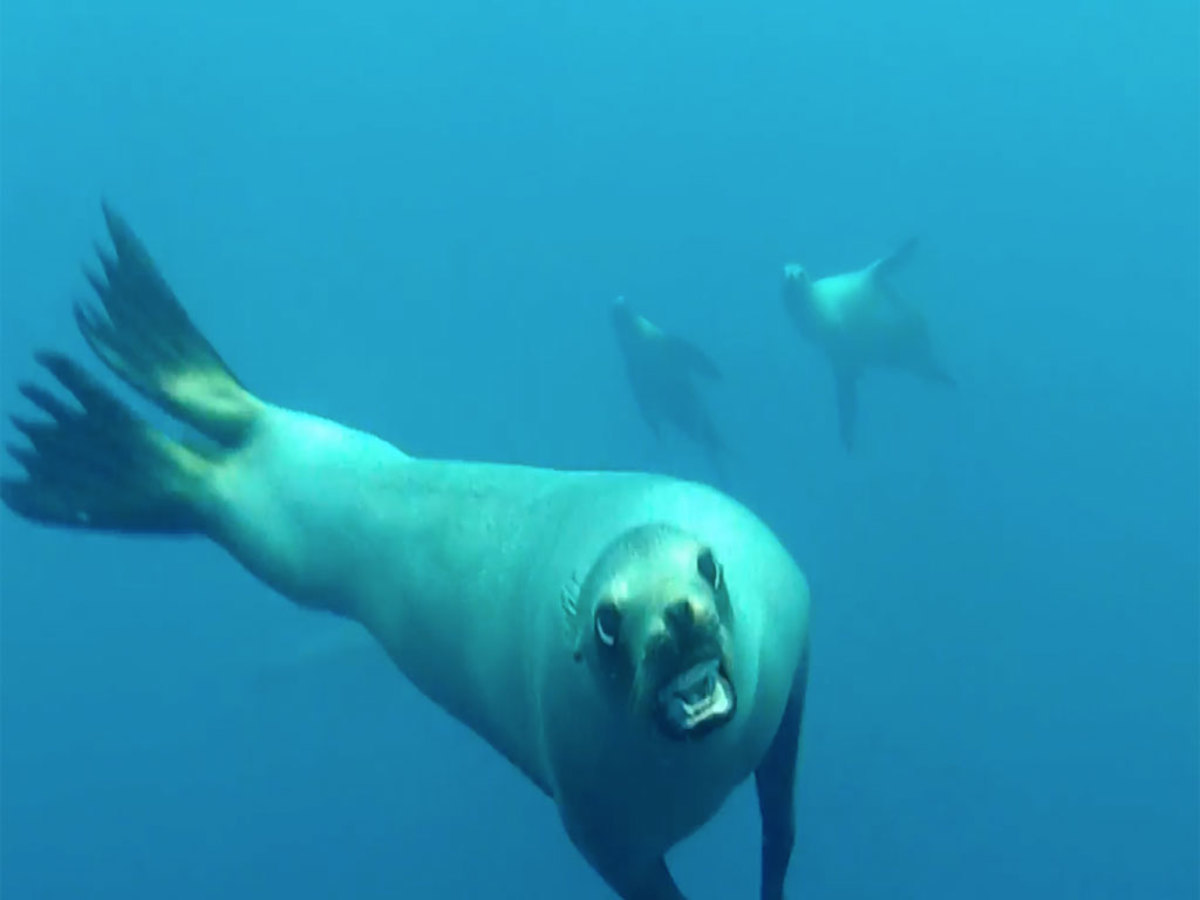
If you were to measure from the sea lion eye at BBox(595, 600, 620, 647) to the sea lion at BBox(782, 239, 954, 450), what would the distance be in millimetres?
8212

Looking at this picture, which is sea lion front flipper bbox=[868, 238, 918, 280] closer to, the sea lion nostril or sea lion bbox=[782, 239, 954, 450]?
sea lion bbox=[782, 239, 954, 450]

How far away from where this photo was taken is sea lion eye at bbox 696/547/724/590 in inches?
96.7

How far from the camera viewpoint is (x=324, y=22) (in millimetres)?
26281

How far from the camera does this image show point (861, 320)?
34.3ft

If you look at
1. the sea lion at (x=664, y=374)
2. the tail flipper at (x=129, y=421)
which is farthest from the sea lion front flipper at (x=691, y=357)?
the tail flipper at (x=129, y=421)

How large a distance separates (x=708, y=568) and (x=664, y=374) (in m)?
7.42

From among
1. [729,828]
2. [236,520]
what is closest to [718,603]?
[236,520]

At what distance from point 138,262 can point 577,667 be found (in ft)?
9.33

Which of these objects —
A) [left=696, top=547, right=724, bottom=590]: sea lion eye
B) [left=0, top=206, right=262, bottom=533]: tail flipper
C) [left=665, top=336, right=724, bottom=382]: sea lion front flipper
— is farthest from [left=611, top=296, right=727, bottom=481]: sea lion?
[left=696, top=547, right=724, bottom=590]: sea lion eye

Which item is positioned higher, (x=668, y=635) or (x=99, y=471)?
(x=99, y=471)

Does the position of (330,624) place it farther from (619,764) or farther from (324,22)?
(324,22)

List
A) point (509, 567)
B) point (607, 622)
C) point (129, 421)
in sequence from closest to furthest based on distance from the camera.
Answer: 1. point (607, 622)
2. point (509, 567)
3. point (129, 421)

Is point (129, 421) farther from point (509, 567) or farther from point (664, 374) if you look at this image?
point (664, 374)

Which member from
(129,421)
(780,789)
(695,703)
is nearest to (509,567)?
(780,789)
